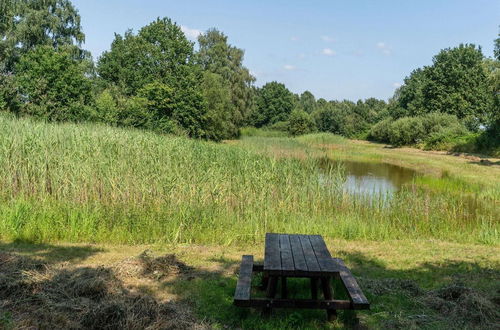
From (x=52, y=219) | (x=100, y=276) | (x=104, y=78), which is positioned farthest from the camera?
(x=104, y=78)

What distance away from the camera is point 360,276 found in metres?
5.28

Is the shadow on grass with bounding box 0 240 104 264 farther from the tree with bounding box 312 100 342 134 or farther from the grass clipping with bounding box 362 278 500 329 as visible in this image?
the tree with bounding box 312 100 342 134

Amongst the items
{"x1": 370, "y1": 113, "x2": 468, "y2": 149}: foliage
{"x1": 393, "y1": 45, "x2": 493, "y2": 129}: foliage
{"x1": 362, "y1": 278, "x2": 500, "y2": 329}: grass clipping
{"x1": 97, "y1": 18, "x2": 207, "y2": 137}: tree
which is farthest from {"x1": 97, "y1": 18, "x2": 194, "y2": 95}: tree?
{"x1": 362, "y1": 278, "x2": 500, "y2": 329}: grass clipping

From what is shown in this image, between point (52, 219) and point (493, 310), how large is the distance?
662 cm

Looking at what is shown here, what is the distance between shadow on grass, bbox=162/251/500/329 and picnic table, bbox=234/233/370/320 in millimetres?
202

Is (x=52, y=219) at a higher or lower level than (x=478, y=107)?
lower

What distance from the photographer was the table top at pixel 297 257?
342cm

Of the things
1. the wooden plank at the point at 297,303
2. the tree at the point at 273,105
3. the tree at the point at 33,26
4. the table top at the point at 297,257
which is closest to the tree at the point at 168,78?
the tree at the point at 33,26

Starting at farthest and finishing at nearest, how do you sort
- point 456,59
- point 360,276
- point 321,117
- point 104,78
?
point 321,117 → point 456,59 → point 104,78 → point 360,276

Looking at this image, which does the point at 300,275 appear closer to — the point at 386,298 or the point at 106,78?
the point at 386,298

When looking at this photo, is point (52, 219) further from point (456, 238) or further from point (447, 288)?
point (456, 238)

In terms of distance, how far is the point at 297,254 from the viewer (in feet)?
12.8

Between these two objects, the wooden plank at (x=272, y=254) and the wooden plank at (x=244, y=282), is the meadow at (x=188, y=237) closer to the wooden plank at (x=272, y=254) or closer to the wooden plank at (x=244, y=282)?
the wooden plank at (x=244, y=282)

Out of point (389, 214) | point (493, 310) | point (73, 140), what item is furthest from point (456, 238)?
point (73, 140)
